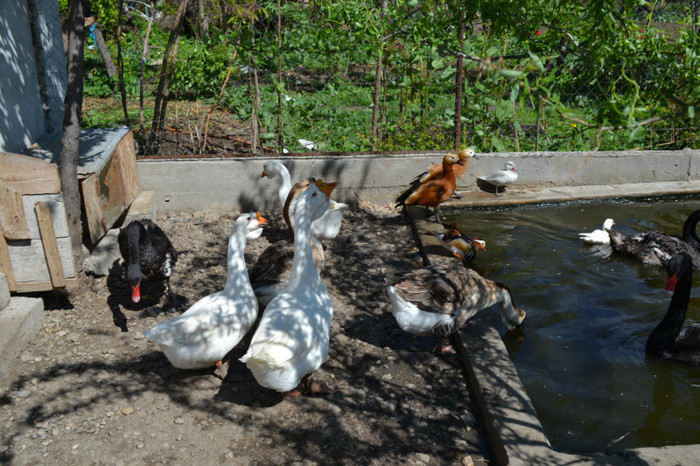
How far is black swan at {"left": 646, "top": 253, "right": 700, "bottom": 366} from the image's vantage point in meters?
4.98

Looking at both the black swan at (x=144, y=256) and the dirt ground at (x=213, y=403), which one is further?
the black swan at (x=144, y=256)

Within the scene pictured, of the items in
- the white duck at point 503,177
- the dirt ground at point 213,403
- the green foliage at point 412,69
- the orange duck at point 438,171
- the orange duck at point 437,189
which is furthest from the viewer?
the white duck at point 503,177

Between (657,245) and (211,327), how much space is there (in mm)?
5344

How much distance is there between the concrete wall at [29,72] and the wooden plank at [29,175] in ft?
3.85

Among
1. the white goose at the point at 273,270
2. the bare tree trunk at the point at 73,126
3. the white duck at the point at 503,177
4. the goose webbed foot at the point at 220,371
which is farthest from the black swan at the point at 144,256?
the white duck at the point at 503,177

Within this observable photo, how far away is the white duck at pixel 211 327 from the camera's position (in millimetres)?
4367

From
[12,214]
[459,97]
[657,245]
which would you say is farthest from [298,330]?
[459,97]

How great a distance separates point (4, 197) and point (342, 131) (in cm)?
627

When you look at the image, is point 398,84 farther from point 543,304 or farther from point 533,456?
point 533,456

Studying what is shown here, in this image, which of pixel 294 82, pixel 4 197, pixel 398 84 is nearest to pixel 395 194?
pixel 398 84

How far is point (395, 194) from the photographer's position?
28.7ft

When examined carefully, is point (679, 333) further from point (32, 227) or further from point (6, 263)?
point (6, 263)

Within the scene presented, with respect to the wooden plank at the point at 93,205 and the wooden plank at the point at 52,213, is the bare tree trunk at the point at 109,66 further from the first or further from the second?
the wooden plank at the point at 52,213

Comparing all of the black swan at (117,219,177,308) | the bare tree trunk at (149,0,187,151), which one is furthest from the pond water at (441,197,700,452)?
the bare tree trunk at (149,0,187,151)
